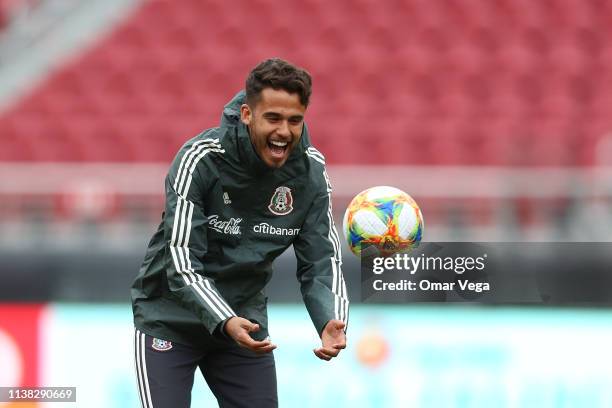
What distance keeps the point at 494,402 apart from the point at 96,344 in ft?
7.19

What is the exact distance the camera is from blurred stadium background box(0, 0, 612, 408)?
614 centimetres

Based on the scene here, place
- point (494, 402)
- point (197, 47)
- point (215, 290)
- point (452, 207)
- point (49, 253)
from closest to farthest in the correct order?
point (215, 290)
point (494, 402)
point (49, 253)
point (452, 207)
point (197, 47)

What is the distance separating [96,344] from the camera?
6168 mm

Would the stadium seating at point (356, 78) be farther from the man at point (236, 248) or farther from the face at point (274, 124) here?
the face at point (274, 124)

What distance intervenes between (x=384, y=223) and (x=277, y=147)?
94cm

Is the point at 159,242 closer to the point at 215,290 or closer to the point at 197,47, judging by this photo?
the point at 215,290

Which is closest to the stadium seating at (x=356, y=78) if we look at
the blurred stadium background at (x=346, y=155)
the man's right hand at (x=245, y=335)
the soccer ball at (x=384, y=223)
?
the blurred stadium background at (x=346, y=155)

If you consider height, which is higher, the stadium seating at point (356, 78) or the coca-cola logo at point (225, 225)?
the stadium seating at point (356, 78)

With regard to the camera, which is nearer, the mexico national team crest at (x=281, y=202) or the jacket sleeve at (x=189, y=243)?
the jacket sleeve at (x=189, y=243)

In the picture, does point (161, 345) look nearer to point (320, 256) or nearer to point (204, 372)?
point (204, 372)

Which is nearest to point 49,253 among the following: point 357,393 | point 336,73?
point 357,393

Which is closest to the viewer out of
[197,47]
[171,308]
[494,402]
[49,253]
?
[171,308]

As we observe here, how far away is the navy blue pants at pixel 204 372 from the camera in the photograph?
13.2 ft

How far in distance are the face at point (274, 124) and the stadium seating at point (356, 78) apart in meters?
7.14
